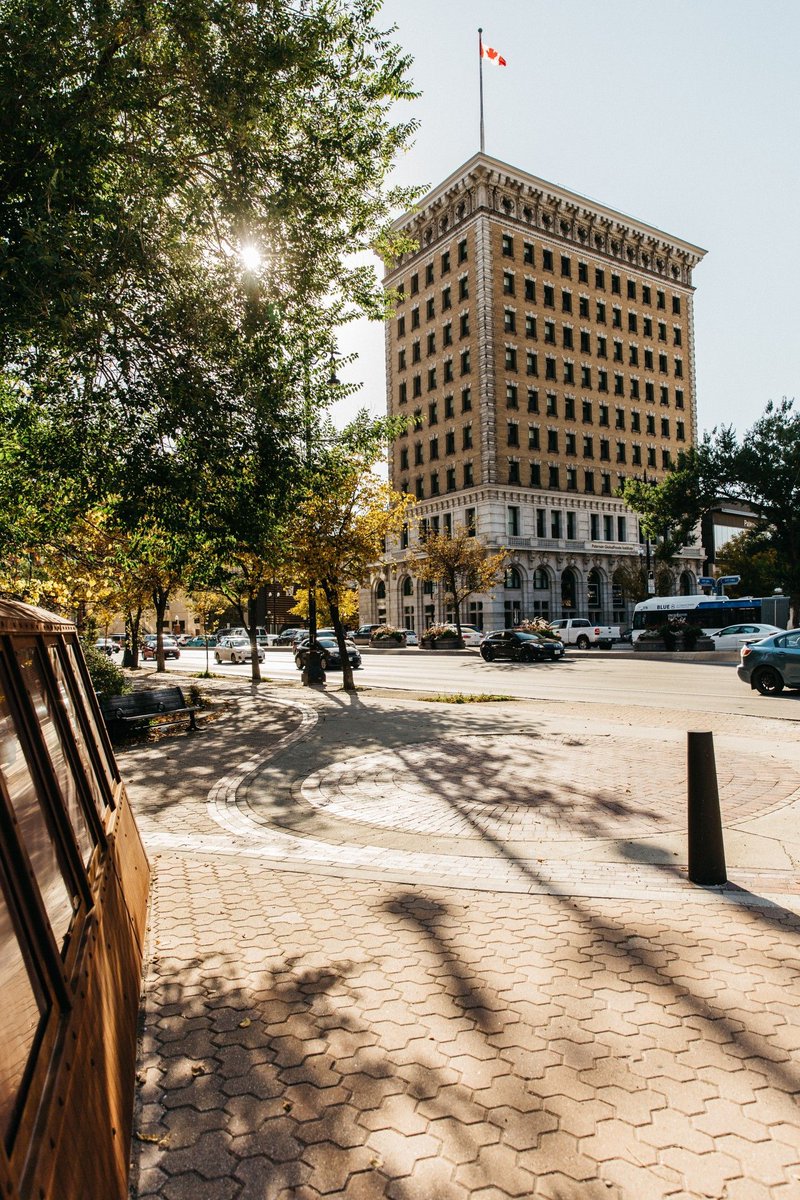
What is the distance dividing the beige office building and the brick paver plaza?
43.0 meters

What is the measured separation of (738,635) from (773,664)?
69.2 feet

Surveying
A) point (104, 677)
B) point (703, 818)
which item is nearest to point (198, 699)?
point (104, 677)

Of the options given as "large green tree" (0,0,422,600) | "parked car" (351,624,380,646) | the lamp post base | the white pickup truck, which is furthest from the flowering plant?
"large green tree" (0,0,422,600)

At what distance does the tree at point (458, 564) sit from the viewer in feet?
154

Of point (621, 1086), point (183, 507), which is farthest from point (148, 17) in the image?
point (621, 1086)

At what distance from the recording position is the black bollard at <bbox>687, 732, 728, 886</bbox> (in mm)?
5191

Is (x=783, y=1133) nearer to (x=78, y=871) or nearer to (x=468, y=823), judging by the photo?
(x=78, y=871)

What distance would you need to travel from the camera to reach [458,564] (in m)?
47.1

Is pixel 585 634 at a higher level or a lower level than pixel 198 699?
higher

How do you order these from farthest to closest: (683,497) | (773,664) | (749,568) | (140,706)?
1. (749,568)
2. (683,497)
3. (773,664)
4. (140,706)

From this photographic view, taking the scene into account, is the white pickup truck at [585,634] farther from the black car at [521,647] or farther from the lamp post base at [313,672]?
the lamp post base at [313,672]

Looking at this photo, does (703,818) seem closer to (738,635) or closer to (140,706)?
(140,706)

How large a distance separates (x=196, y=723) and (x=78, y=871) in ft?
41.1

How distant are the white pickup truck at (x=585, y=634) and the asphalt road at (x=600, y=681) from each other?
1130 cm
